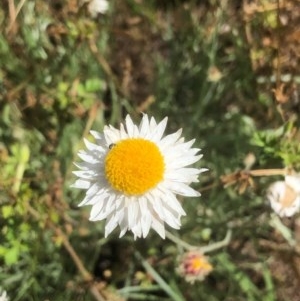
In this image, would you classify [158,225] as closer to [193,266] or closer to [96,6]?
[193,266]

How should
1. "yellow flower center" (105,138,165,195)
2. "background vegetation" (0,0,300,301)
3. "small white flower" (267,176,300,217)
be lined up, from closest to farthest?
"yellow flower center" (105,138,165,195)
"small white flower" (267,176,300,217)
"background vegetation" (0,0,300,301)

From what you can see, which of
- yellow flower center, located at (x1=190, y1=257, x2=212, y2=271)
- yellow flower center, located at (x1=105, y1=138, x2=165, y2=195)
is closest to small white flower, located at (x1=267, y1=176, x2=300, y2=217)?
yellow flower center, located at (x1=190, y1=257, x2=212, y2=271)

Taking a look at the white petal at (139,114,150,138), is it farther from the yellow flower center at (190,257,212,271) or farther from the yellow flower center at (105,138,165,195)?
the yellow flower center at (190,257,212,271)

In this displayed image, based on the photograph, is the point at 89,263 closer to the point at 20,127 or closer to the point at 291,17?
the point at 20,127

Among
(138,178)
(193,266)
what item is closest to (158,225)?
(138,178)

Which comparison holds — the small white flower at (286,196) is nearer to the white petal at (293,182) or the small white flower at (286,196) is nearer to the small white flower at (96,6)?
the white petal at (293,182)

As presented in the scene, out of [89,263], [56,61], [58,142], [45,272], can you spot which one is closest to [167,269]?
[89,263]
